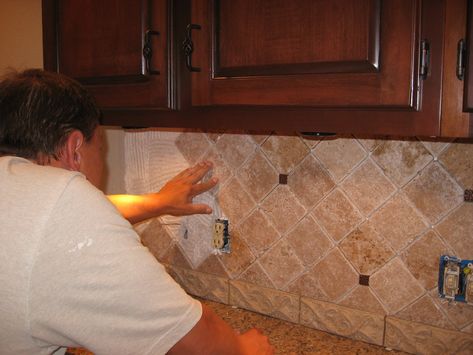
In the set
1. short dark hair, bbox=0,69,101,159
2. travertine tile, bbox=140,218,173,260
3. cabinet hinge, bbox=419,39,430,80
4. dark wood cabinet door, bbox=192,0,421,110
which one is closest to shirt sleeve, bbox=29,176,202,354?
short dark hair, bbox=0,69,101,159

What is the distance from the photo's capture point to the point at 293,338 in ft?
4.07

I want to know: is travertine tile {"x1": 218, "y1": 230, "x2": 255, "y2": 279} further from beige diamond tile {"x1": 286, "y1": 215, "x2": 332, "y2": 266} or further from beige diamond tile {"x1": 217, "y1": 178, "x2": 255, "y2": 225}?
beige diamond tile {"x1": 286, "y1": 215, "x2": 332, "y2": 266}

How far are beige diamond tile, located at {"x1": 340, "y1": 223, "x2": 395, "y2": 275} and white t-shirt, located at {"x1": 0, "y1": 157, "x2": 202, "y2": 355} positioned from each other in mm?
662

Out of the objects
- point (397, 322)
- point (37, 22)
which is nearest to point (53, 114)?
point (397, 322)

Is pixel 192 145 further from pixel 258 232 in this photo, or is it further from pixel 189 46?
pixel 189 46

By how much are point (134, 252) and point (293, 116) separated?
0.39m

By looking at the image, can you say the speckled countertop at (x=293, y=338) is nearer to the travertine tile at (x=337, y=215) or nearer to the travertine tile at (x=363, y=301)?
the travertine tile at (x=363, y=301)

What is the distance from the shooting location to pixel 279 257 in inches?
52.9

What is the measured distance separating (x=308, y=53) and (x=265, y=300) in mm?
824

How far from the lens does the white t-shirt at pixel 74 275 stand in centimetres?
63

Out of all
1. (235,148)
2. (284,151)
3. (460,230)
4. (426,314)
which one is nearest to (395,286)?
(426,314)

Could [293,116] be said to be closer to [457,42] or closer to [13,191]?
[457,42]

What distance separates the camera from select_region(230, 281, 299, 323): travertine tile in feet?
4.35

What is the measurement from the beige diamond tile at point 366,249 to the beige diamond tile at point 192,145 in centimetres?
55
